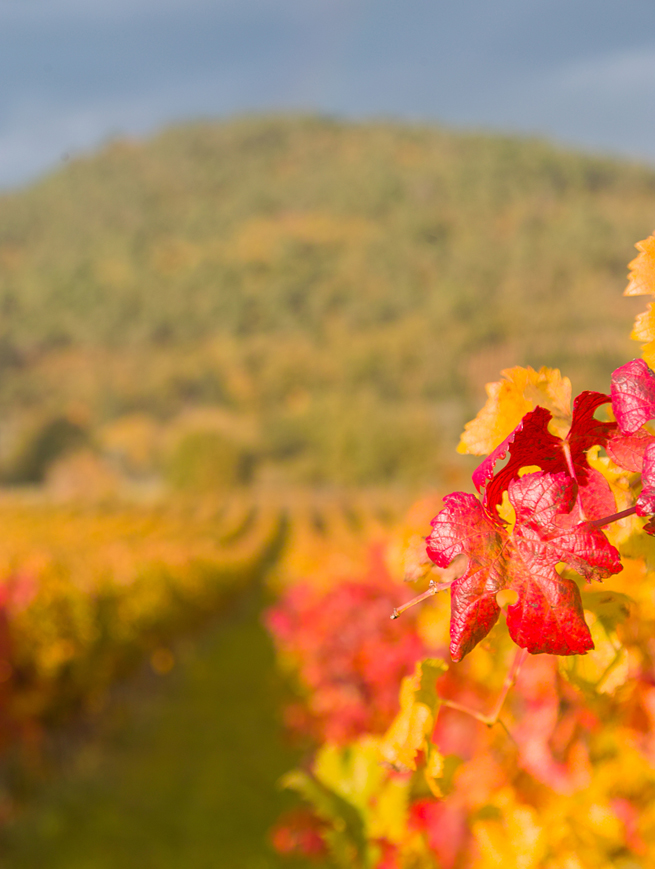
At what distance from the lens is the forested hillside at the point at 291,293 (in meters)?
58.1

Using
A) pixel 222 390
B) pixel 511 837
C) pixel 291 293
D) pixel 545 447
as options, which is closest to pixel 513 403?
pixel 545 447

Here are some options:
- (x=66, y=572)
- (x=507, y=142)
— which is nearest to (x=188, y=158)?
(x=507, y=142)

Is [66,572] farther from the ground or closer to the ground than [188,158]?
closer to the ground

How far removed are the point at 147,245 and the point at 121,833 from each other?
11534cm

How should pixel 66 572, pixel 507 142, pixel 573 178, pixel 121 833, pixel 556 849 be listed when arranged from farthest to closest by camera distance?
1. pixel 507 142
2. pixel 573 178
3. pixel 66 572
4. pixel 121 833
5. pixel 556 849

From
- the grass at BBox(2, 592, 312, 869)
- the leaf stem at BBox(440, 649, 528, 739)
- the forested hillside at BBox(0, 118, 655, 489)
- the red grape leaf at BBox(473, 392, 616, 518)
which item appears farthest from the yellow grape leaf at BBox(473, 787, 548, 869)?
the forested hillside at BBox(0, 118, 655, 489)

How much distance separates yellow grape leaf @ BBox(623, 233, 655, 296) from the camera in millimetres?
448

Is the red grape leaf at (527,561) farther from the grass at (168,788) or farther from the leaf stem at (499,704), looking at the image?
the grass at (168,788)

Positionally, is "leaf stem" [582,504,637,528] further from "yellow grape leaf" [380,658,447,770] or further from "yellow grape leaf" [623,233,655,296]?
"yellow grape leaf" [380,658,447,770]

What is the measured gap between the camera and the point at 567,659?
22.4 inches

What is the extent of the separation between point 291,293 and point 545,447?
327 feet

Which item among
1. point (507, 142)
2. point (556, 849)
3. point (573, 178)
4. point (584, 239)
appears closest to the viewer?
point (556, 849)

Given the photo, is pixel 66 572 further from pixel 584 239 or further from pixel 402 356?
pixel 584 239

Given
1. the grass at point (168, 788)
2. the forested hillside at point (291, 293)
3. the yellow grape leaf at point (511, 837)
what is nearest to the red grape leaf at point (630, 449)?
the yellow grape leaf at point (511, 837)
